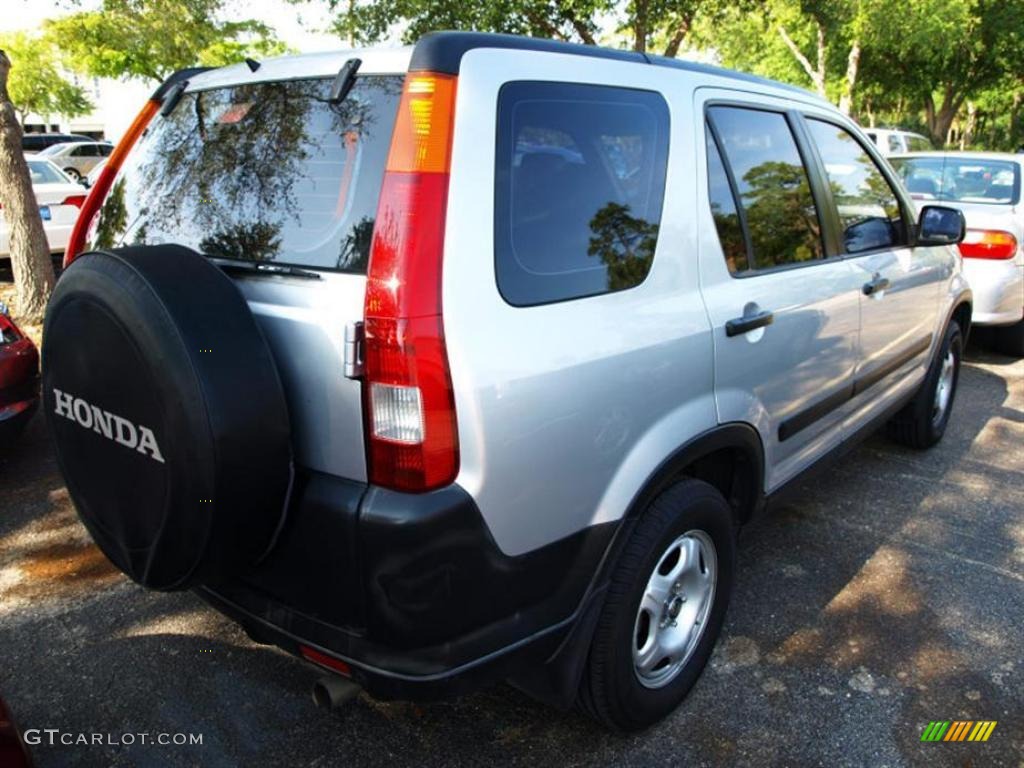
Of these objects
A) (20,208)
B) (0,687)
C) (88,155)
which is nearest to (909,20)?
(20,208)

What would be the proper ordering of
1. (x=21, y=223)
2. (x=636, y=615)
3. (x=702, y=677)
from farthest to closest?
(x=21, y=223)
(x=702, y=677)
(x=636, y=615)

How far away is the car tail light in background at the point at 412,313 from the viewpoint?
5.24 ft

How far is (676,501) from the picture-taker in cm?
221

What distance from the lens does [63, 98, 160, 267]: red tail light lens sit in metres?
2.53

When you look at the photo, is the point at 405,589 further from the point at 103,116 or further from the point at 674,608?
the point at 103,116

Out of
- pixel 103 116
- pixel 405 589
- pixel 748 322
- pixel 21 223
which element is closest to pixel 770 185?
pixel 748 322

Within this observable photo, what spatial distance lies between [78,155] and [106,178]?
76.4 ft

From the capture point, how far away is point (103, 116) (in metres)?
53.1

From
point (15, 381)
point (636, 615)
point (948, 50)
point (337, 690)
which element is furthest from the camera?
point (948, 50)

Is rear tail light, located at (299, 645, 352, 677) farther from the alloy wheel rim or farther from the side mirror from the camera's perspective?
the side mirror

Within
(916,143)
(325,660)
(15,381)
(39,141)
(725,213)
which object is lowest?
(325,660)

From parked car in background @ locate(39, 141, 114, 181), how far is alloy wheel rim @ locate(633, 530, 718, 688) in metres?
22.7

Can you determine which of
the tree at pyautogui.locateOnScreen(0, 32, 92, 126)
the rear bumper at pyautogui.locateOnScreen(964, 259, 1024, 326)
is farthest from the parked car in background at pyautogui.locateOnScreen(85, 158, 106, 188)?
the tree at pyautogui.locateOnScreen(0, 32, 92, 126)

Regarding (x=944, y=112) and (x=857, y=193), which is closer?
(x=857, y=193)
